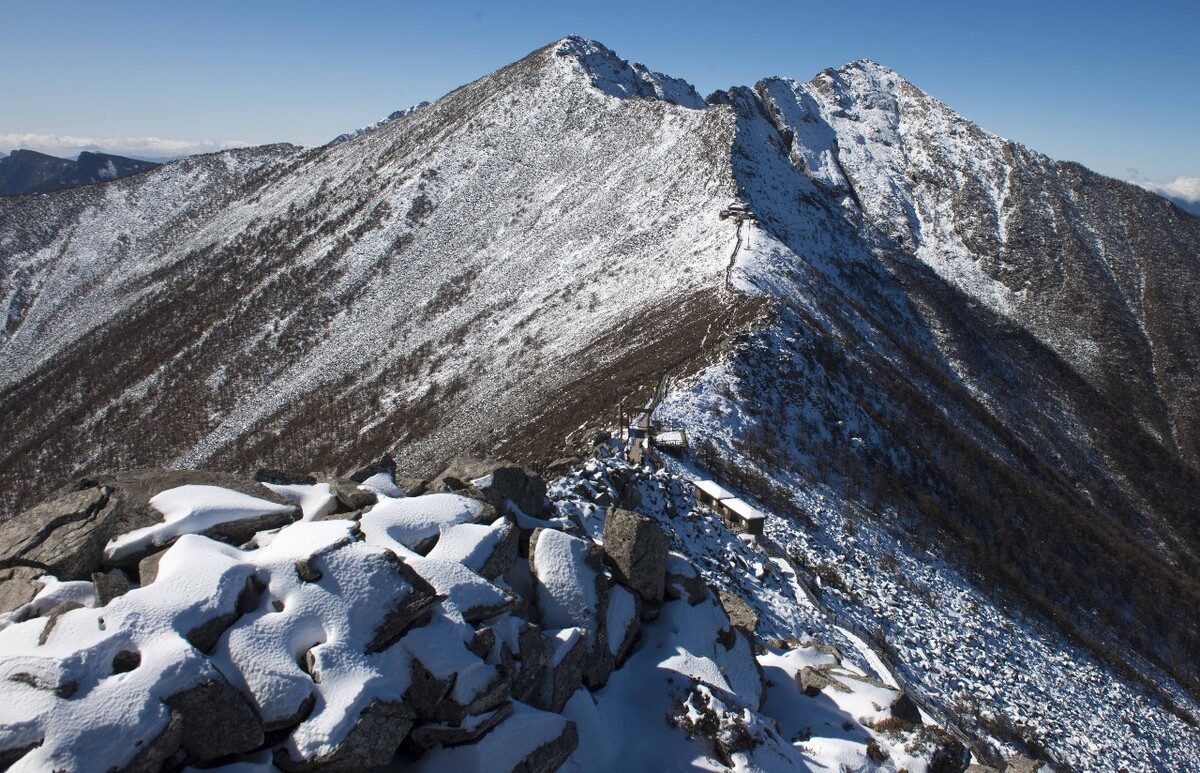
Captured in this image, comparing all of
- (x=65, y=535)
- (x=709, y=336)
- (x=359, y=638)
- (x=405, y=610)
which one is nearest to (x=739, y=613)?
(x=405, y=610)

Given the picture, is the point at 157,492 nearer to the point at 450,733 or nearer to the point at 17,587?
the point at 17,587

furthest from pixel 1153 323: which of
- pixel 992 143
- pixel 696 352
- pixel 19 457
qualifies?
pixel 19 457

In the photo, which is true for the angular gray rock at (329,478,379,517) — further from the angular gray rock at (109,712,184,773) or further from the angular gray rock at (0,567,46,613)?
the angular gray rock at (109,712,184,773)

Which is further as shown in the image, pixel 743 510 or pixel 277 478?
pixel 743 510

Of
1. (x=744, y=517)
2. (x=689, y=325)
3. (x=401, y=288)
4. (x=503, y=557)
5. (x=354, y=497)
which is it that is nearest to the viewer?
(x=503, y=557)

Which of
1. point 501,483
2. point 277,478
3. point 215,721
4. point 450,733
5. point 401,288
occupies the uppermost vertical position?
point 401,288

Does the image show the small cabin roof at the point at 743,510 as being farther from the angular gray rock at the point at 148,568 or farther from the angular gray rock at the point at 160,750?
the angular gray rock at the point at 160,750

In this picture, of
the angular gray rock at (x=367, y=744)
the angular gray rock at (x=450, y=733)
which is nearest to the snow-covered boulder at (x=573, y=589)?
the angular gray rock at (x=450, y=733)
